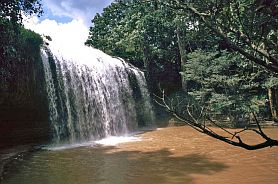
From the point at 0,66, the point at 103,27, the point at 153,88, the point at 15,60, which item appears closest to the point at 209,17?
the point at 0,66

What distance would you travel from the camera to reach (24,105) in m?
14.0

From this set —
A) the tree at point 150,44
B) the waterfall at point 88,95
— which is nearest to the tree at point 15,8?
the waterfall at point 88,95

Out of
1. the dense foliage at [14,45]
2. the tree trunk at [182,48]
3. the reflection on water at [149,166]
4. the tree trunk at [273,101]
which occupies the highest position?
the tree trunk at [182,48]

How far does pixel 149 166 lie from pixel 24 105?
7.39 meters

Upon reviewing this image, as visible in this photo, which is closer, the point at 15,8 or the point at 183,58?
the point at 15,8

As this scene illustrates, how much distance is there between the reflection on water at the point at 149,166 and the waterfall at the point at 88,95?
374 centimetres

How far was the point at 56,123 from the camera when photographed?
50.6ft

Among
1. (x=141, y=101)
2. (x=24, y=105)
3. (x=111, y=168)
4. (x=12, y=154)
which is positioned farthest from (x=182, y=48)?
(x=111, y=168)

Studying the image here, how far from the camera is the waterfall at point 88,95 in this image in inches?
614

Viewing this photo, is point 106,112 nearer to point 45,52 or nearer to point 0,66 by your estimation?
point 45,52

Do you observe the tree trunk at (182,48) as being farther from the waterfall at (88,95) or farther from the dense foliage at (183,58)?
the waterfall at (88,95)

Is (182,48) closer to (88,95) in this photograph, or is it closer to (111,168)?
(88,95)

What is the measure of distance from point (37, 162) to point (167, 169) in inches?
164

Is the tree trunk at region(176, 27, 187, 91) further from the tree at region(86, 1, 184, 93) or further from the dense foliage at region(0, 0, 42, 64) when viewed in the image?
the dense foliage at region(0, 0, 42, 64)
